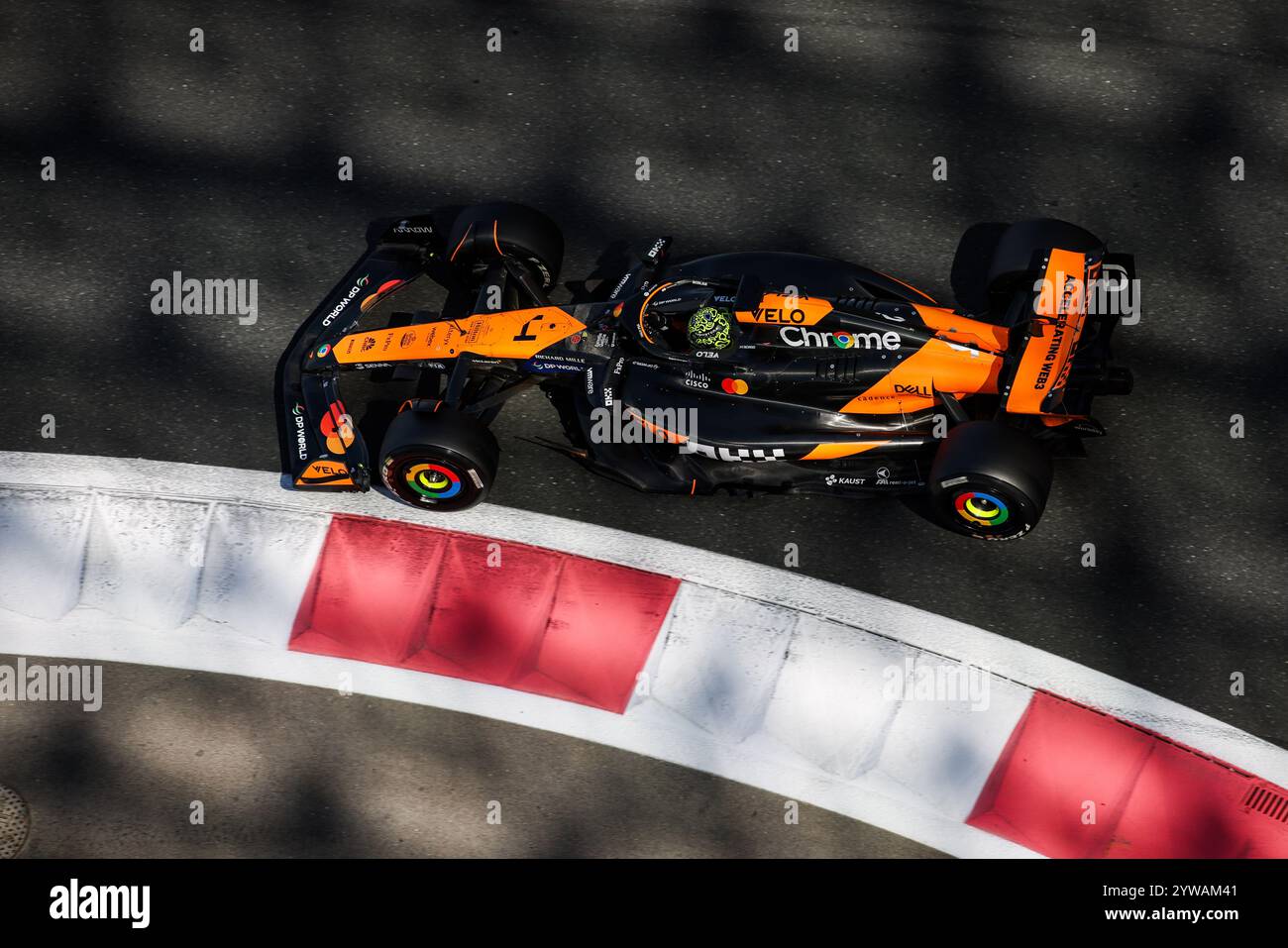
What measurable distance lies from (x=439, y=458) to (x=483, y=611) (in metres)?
1.06

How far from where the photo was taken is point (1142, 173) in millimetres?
9922

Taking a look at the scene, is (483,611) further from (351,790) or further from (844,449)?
(844,449)

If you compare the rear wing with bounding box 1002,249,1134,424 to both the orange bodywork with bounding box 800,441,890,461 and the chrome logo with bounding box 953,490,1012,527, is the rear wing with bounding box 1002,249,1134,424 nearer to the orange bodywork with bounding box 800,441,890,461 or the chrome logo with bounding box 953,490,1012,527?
the chrome logo with bounding box 953,490,1012,527

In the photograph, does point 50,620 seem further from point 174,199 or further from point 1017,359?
point 1017,359

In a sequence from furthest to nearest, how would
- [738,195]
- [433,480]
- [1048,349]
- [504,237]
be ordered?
1. [738,195]
2. [504,237]
3. [433,480]
4. [1048,349]

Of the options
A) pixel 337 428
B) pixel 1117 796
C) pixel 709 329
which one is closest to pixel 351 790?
pixel 337 428

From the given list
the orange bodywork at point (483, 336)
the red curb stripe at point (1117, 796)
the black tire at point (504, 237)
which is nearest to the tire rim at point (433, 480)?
the orange bodywork at point (483, 336)

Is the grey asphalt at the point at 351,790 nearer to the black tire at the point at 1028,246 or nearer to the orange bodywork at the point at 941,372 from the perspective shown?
the orange bodywork at the point at 941,372

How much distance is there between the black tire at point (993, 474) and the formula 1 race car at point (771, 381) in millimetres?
13

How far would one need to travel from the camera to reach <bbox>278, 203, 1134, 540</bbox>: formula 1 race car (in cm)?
795

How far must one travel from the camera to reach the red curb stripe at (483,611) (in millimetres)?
8219

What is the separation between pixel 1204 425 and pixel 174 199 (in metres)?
7.67

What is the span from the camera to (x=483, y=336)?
857cm
